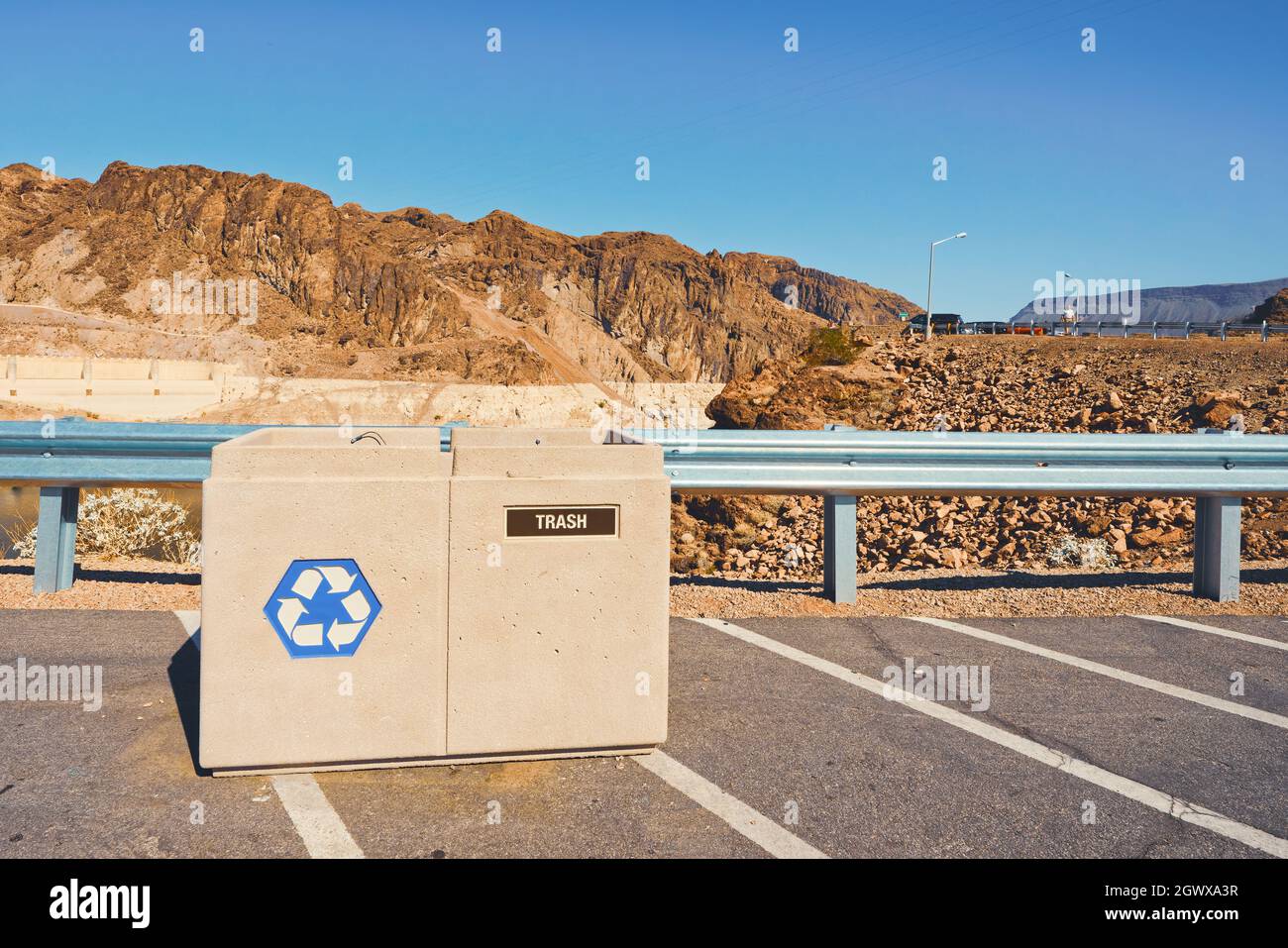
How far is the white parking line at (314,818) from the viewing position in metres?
3.01

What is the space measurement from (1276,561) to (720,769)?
20.4ft

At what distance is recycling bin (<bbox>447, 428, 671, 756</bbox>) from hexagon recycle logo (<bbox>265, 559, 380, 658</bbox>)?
366 millimetres

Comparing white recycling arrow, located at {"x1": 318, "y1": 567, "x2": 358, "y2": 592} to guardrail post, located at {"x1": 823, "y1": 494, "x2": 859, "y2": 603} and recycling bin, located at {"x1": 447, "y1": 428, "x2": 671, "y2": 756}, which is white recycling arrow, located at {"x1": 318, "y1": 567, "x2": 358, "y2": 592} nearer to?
recycling bin, located at {"x1": 447, "y1": 428, "x2": 671, "y2": 756}

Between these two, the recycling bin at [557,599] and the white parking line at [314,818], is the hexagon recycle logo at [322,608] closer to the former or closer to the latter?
the recycling bin at [557,599]

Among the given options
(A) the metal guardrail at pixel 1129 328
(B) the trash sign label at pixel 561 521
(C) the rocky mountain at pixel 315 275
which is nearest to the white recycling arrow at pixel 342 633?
(B) the trash sign label at pixel 561 521

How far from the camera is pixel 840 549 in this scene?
19.9 ft

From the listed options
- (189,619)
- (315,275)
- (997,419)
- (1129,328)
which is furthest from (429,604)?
(315,275)

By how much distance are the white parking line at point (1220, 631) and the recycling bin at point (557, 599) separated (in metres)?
3.93

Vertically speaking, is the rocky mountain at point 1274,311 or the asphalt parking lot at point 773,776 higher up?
the rocky mountain at point 1274,311

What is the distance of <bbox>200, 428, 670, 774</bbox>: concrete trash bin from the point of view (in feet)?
11.5

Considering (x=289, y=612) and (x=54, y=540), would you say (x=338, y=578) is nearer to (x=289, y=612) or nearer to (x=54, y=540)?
(x=289, y=612)

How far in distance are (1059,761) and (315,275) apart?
92908 millimetres
